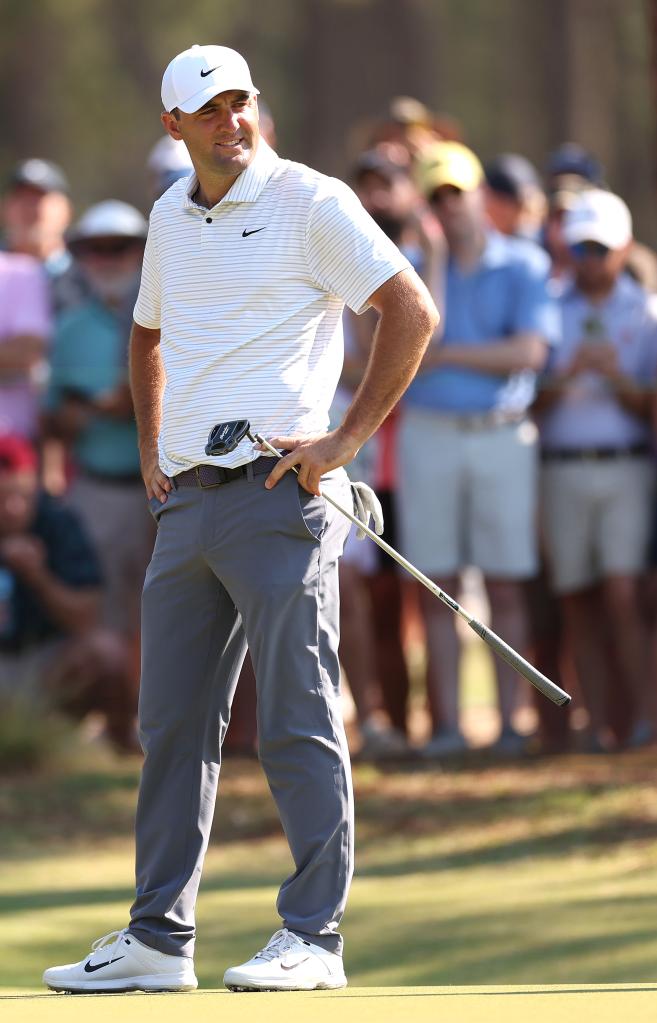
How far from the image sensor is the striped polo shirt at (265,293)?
434cm

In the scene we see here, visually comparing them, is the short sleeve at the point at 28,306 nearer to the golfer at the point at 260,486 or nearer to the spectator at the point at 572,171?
the spectator at the point at 572,171

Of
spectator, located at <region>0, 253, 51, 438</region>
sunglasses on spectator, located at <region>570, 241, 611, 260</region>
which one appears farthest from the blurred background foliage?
sunglasses on spectator, located at <region>570, 241, 611, 260</region>

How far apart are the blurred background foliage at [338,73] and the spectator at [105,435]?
18.4 metres

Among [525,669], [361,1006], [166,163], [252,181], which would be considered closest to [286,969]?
[361,1006]

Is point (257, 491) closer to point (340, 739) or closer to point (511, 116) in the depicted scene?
point (340, 739)

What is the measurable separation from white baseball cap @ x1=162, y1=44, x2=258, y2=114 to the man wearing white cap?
14.3 feet

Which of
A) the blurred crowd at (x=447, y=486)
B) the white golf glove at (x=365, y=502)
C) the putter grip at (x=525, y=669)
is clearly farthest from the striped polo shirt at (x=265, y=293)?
the blurred crowd at (x=447, y=486)

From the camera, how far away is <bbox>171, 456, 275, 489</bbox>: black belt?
14.3 feet

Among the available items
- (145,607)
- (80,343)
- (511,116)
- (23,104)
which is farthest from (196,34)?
(145,607)

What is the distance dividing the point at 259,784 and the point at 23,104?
80.3ft

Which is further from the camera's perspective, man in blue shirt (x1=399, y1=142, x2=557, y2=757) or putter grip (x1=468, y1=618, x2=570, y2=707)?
man in blue shirt (x1=399, y1=142, x2=557, y2=757)

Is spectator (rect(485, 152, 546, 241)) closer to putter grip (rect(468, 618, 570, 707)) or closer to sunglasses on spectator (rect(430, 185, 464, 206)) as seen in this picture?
sunglasses on spectator (rect(430, 185, 464, 206))

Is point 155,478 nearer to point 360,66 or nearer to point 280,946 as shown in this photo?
point 280,946

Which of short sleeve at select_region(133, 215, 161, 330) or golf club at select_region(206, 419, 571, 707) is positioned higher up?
short sleeve at select_region(133, 215, 161, 330)
